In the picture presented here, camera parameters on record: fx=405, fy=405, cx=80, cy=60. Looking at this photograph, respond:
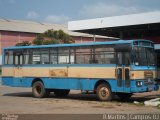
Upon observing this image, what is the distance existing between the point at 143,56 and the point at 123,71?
1.29 meters

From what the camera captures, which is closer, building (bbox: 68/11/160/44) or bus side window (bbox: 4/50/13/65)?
bus side window (bbox: 4/50/13/65)

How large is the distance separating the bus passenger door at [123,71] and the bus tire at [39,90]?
17.6ft

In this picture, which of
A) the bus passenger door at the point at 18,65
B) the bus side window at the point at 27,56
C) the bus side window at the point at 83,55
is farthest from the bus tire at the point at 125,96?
the bus passenger door at the point at 18,65

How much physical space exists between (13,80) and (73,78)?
4.64 m

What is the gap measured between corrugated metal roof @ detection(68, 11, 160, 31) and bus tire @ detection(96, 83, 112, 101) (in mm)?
9133

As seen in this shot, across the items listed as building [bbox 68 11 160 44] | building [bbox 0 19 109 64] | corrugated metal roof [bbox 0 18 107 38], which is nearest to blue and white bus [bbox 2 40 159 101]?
building [bbox 68 11 160 44]

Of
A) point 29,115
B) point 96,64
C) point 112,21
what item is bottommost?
point 29,115

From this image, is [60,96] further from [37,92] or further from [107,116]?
[107,116]

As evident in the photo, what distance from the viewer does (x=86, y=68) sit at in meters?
20.3

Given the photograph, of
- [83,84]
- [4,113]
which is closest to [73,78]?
[83,84]

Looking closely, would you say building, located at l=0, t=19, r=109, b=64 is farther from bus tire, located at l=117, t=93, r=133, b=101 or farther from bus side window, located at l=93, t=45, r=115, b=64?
bus side window, located at l=93, t=45, r=115, b=64

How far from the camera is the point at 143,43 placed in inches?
759

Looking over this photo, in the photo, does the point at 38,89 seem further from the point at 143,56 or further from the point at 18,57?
the point at 143,56

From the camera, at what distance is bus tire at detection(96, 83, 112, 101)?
63.2ft
